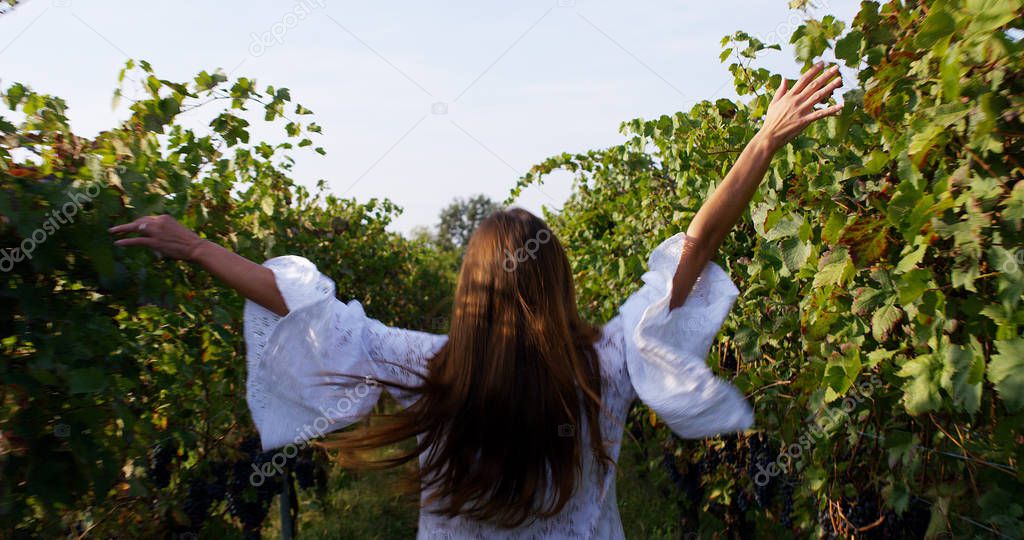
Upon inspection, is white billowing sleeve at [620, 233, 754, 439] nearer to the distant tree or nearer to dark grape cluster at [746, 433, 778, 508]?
dark grape cluster at [746, 433, 778, 508]

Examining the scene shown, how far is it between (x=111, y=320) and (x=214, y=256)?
650 mm

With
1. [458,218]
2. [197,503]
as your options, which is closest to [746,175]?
[197,503]

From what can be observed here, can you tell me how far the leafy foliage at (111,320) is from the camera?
1.61 meters

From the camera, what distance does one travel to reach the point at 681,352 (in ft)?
4.79

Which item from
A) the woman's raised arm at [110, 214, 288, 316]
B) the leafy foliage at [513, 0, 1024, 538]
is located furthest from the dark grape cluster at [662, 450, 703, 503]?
the woman's raised arm at [110, 214, 288, 316]

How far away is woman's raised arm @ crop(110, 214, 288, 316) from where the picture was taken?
149 cm

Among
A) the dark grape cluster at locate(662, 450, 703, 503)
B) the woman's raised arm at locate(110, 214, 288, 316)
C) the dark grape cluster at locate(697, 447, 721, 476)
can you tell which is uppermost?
the woman's raised arm at locate(110, 214, 288, 316)

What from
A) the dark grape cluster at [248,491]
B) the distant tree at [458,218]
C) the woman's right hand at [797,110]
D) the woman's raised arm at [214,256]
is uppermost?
the distant tree at [458,218]

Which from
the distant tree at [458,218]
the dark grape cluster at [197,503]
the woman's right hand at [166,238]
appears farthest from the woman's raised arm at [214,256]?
the distant tree at [458,218]

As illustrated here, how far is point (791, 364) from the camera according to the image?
266cm

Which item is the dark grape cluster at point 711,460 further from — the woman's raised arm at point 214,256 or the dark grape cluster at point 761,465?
the woman's raised arm at point 214,256

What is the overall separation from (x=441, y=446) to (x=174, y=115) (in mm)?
1604

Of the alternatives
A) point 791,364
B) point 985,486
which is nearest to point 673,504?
point 791,364

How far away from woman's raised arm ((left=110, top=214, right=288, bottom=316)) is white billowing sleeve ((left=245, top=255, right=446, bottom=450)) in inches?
0.9
